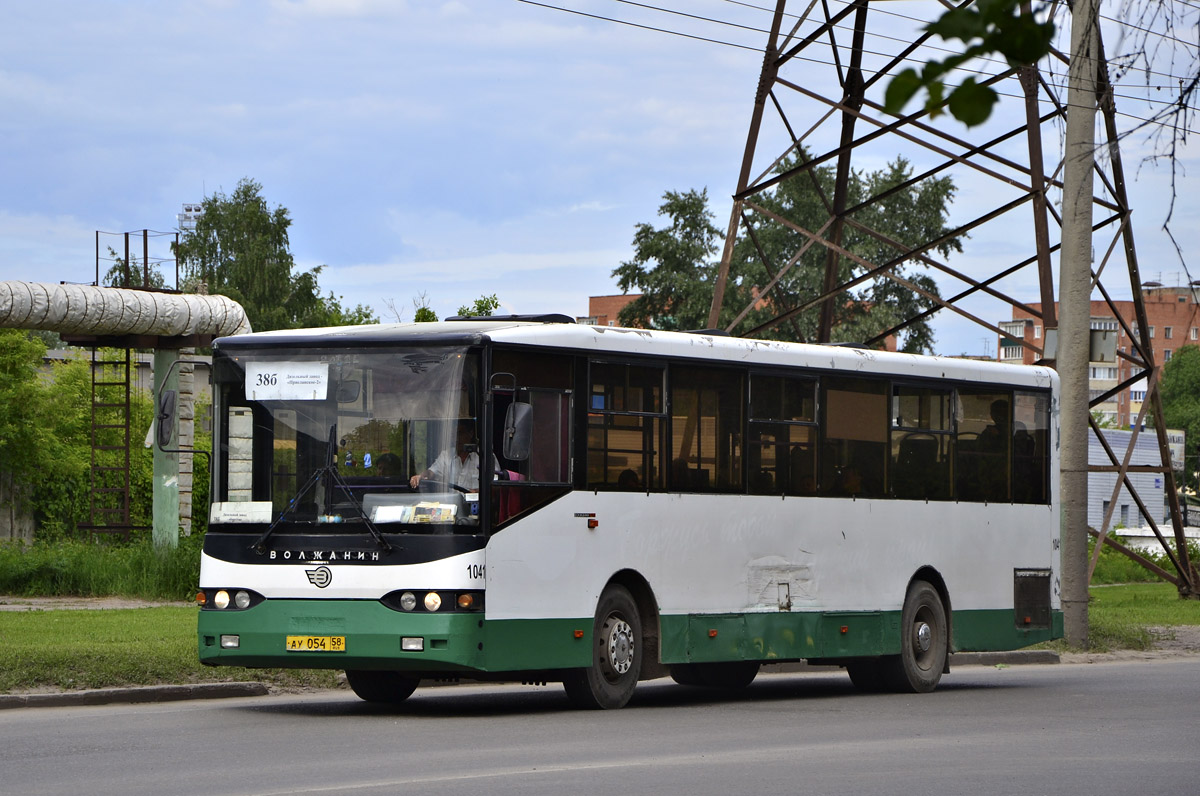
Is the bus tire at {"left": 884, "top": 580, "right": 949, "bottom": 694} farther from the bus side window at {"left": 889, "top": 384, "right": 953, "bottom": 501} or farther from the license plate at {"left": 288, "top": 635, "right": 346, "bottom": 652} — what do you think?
the license plate at {"left": 288, "top": 635, "right": 346, "bottom": 652}

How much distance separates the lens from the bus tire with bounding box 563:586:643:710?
13906 mm

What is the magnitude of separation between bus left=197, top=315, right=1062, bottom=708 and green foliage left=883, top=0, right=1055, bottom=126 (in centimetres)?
956

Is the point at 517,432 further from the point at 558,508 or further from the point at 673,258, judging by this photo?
the point at 673,258

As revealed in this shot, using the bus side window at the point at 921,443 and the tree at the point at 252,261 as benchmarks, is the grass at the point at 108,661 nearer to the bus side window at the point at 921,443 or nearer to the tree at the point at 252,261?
the bus side window at the point at 921,443

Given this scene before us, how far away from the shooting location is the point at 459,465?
13250mm

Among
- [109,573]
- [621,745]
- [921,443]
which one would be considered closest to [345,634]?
[621,745]

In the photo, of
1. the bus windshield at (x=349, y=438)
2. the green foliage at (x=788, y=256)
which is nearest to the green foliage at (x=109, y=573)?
the bus windshield at (x=349, y=438)

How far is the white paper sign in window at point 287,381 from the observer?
45.1ft

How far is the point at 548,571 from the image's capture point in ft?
44.5

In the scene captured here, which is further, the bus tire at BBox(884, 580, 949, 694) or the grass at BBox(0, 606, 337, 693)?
the bus tire at BBox(884, 580, 949, 694)

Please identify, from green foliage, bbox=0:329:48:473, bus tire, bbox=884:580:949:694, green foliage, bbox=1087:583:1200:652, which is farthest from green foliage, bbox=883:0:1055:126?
green foliage, bbox=0:329:48:473

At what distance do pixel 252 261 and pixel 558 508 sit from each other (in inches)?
2727

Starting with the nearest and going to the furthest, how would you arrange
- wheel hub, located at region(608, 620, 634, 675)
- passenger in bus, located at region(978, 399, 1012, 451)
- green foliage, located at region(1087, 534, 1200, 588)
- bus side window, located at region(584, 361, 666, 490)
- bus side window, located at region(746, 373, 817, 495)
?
wheel hub, located at region(608, 620, 634, 675) < bus side window, located at region(584, 361, 666, 490) < bus side window, located at region(746, 373, 817, 495) < passenger in bus, located at region(978, 399, 1012, 451) < green foliage, located at region(1087, 534, 1200, 588)

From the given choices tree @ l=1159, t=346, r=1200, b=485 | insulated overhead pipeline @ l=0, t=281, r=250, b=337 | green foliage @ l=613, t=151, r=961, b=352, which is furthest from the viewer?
tree @ l=1159, t=346, r=1200, b=485
